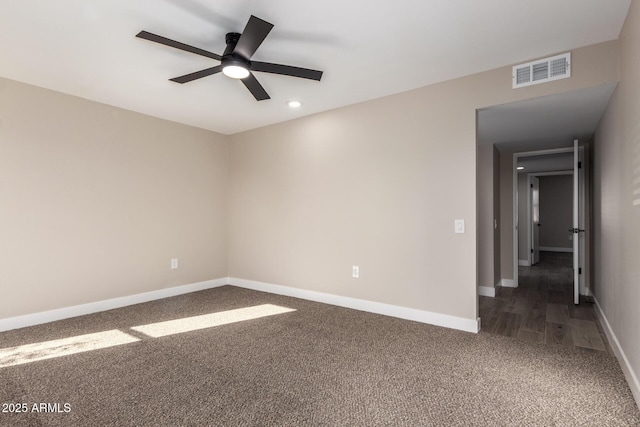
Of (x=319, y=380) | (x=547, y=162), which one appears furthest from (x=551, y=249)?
(x=319, y=380)

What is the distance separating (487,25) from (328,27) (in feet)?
3.61

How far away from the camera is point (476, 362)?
7.82 feet

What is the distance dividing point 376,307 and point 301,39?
274 cm

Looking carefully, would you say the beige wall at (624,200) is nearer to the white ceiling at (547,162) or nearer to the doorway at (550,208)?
the doorway at (550,208)

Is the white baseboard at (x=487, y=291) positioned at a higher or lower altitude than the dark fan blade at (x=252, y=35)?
lower

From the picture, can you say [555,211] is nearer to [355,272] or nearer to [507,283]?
[507,283]

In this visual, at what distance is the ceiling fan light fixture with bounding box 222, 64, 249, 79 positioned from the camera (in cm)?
235

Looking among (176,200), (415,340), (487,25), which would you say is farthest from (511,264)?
(176,200)

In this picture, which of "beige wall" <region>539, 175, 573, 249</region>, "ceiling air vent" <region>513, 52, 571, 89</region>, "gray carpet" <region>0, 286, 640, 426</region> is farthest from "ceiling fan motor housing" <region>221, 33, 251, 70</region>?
"beige wall" <region>539, 175, 573, 249</region>

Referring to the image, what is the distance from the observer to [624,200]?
7.55 feet

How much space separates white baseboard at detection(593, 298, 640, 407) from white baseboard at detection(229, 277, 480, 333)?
972 millimetres

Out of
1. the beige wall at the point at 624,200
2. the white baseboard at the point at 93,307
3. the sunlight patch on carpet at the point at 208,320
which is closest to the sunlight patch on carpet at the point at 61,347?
the sunlight patch on carpet at the point at 208,320

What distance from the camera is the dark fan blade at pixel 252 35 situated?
188 cm

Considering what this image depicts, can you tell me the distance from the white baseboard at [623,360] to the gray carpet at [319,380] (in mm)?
50
